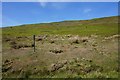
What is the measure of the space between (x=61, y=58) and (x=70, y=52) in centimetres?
360

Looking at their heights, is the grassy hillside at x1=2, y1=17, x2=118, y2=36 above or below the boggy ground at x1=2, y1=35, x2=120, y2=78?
above

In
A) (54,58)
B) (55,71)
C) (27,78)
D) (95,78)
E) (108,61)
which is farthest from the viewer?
(54,58)

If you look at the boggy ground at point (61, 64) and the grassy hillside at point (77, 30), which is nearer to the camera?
the boggy ground at point (61, 64)

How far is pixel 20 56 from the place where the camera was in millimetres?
35812

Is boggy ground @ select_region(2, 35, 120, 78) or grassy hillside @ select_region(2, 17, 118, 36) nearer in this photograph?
boggy ground @ select_region(2, 35, 120, 78)

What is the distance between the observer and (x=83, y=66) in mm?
29766

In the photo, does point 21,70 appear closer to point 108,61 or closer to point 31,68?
point 31,68

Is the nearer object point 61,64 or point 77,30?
point 61,64

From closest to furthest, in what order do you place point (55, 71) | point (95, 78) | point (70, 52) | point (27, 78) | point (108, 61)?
1. point (95, 78)
2. point (27, 78)
3. point (55, 71)
4. point (108, 61)
5. point (70, 52)

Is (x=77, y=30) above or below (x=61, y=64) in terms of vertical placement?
above

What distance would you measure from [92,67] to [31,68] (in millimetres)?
6873

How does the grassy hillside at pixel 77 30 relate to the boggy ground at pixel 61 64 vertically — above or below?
above

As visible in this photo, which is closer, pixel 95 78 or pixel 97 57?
pixel 95 78

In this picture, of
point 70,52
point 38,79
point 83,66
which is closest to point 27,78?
point 38,79
